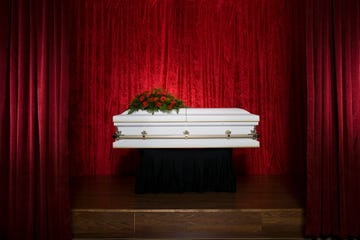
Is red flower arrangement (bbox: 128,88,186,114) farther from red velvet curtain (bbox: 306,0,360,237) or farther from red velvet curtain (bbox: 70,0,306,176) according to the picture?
red velvet curtain (bbox: 306,0,360,237)

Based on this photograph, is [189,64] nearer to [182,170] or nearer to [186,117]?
[186,117]

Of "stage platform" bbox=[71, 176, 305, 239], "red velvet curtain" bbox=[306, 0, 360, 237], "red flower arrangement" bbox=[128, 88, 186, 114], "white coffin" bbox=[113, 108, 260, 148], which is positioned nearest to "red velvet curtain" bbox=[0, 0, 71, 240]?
"stage platform" bbox=[71, 176, 305, 239]

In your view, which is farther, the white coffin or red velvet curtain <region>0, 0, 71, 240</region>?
the white coffin

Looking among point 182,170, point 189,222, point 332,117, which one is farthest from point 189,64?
point 189,222

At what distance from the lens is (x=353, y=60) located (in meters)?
2.68

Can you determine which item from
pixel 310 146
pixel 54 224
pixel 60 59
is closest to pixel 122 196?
pixel 54 224

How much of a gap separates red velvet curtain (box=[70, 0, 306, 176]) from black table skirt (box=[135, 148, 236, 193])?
1142 mm

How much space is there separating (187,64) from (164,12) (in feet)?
2.40

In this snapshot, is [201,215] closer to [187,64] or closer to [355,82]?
[355,82]

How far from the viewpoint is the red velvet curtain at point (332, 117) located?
8.75 ft

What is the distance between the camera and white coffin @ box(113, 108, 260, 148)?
10.7 feet

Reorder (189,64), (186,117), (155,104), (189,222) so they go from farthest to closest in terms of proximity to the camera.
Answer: (189,64), (155,104), (186,117), (189,222)

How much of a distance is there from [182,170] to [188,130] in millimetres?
389

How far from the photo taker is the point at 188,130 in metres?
3.27
